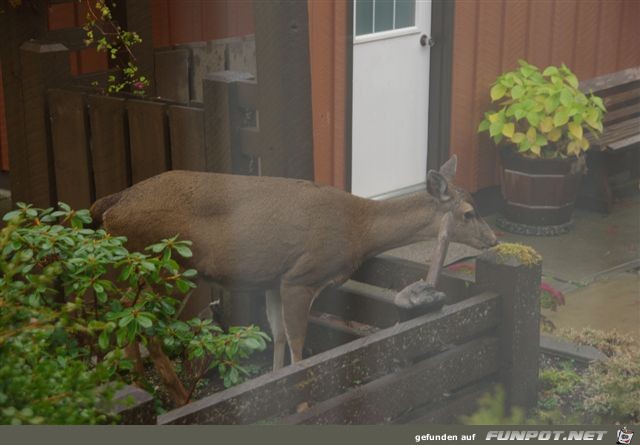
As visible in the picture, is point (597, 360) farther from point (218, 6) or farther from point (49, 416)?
point (218, 6)

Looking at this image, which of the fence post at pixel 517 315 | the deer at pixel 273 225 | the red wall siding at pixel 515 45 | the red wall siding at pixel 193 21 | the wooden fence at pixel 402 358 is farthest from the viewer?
the red wall siding at pixel 515 45

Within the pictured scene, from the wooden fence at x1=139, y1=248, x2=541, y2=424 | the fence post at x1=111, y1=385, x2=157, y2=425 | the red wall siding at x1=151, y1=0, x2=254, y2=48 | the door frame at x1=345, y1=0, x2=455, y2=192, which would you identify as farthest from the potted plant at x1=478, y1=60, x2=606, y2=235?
the fence post at x1=111, y1=385, x2=157, y2=425

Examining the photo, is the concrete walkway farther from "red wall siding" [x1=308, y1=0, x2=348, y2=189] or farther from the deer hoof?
the deer hoof

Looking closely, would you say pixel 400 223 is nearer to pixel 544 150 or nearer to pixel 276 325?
pixel 276 325

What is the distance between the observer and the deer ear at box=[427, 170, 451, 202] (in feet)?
14.1

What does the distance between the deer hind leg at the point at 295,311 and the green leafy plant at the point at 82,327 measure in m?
0.25

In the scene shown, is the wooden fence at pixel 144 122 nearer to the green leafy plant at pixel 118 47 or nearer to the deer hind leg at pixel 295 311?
the green leafy plant at pixel 118 47

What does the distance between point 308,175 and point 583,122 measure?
11.5 feet

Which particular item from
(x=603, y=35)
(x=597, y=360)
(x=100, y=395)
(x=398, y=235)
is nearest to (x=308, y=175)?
(x=398, y=235)

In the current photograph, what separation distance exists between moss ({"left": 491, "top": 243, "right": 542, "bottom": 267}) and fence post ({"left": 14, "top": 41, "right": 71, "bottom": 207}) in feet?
5.65

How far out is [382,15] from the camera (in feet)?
23.7

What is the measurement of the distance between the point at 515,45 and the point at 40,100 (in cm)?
380

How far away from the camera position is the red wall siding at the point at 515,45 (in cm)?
769

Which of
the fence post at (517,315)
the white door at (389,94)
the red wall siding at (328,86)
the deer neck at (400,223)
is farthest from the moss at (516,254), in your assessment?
the white door at (389,94)
